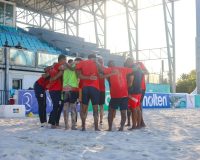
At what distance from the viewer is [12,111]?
40.9ft

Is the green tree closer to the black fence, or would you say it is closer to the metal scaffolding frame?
the metal scaffolding frame

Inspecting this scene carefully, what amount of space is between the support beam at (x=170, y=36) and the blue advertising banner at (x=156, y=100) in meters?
9.21

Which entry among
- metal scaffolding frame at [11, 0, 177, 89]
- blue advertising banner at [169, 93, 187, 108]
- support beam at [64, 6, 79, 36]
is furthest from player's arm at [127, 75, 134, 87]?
support beam at [64, 6, 79, 36]

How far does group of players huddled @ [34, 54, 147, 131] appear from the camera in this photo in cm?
695

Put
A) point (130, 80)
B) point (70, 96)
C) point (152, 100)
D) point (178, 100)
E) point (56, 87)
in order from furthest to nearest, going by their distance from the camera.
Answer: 1. point (178, 100)
2. point (152, 100)
3. point (56, 87)
4. point (130, 80)
5. point (70, 96)

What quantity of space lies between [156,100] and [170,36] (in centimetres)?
1226

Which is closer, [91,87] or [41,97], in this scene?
[91,87]

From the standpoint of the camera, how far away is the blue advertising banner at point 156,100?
1949 centimetres

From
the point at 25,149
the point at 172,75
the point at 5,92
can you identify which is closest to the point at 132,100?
→ the point at 25,149

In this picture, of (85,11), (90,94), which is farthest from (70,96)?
(85,11)

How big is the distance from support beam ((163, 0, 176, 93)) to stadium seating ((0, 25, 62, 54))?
33.5 ft

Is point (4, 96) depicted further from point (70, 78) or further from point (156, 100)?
point (156, 100)

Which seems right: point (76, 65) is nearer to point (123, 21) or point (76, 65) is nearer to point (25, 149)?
point (25, 149)

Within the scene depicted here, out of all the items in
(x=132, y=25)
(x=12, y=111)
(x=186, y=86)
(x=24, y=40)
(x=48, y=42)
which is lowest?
(x=12, y=111)
